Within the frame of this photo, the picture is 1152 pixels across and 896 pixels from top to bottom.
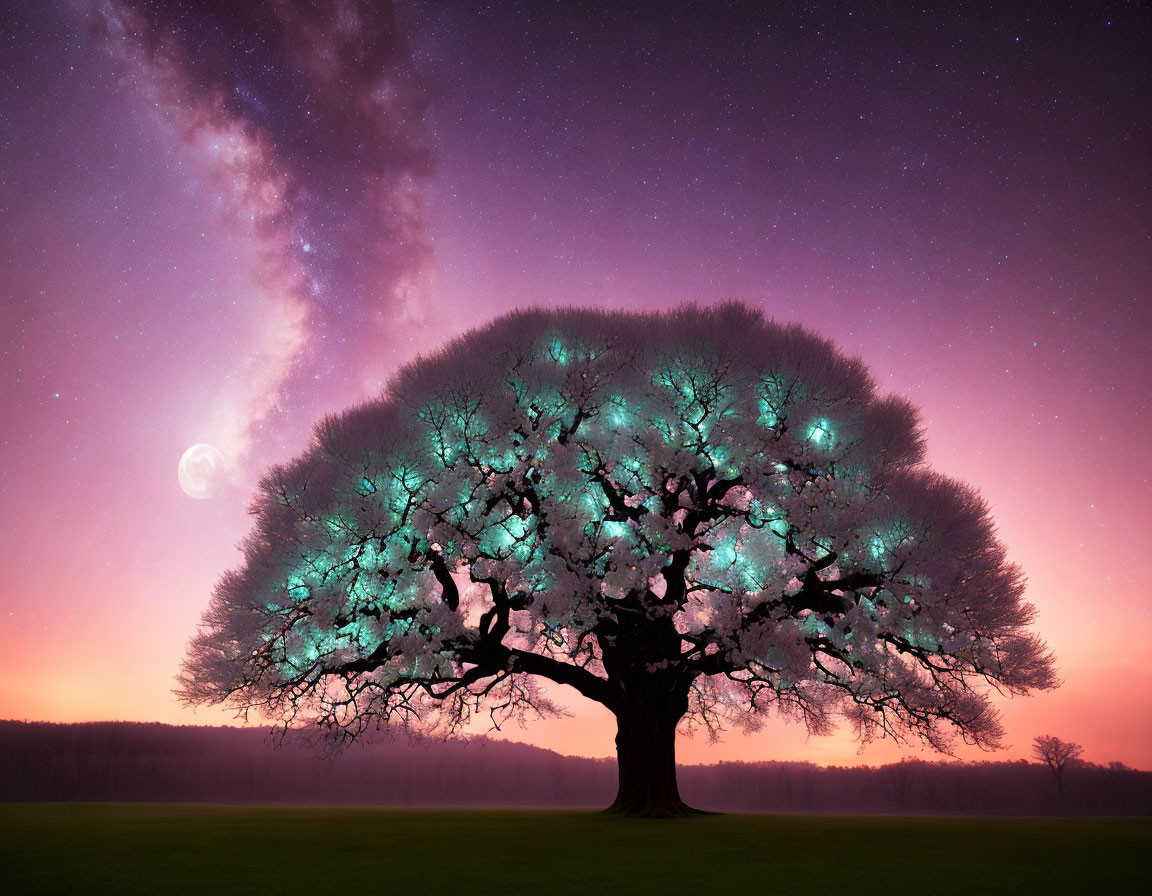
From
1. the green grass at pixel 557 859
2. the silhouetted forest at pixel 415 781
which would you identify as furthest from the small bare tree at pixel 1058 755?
the green grass at pixel 557 859

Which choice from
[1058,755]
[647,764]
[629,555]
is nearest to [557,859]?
[629,555]

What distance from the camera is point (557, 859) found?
12.3 m

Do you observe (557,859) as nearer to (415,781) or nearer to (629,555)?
(629,555)

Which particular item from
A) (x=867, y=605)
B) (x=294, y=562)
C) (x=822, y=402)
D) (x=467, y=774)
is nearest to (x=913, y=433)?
(x=822, y=402)

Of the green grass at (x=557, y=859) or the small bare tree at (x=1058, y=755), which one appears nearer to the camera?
the green grass at (x=557, y=859)

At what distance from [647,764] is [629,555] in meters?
7.26

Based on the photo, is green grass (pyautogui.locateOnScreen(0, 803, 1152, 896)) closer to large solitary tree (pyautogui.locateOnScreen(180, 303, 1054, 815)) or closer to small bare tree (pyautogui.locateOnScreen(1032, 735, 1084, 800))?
large solitary tree (pyautogui.locateOnScreen(180, 303, 1054, 815))

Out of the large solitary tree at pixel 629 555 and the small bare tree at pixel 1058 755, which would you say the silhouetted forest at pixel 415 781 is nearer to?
the small bare tree at pixel 1058 755

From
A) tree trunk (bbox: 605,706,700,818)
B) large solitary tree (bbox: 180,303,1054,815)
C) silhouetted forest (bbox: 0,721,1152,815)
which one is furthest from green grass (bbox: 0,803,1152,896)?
silhouetted forest (bbox: 0,721,1152,815)

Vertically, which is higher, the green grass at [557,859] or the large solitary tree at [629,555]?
the large solitary tree at [629,555]

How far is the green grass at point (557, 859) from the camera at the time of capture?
9.80 metres

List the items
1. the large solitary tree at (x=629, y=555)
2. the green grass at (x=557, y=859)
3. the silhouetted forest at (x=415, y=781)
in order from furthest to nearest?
1. the silhouetted forest at (x=415, y=781)
2. the large solitary tree at (x=629, y=555)
3. the green grass at (x=557, y=859)

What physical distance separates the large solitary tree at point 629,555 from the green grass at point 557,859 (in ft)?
13.0

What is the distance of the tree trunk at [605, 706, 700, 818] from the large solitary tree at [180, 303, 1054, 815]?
0.07 m
